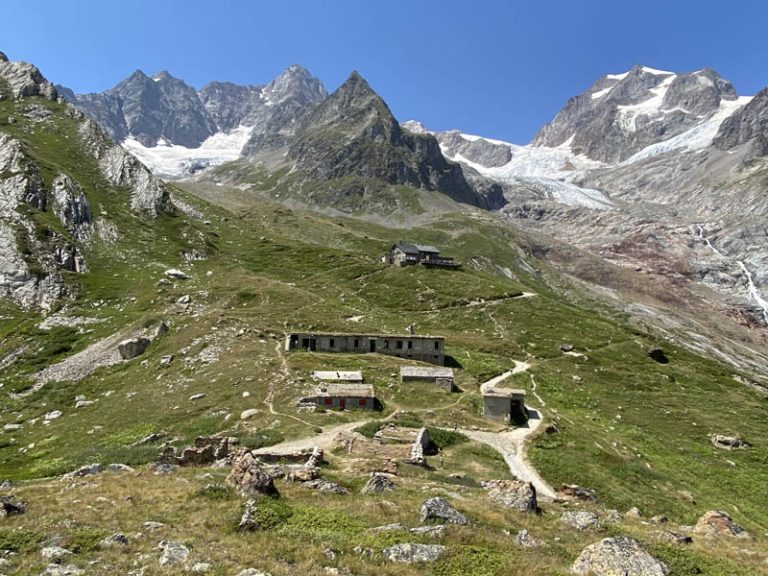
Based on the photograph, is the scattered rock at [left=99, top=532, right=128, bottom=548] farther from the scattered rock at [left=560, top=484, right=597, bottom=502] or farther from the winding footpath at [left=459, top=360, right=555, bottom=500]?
the scattered rock at [left=560, top=484, right=597, bottom=502]

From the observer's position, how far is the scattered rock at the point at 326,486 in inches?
1072

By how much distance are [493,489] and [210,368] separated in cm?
4419

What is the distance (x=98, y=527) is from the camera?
20.1 m

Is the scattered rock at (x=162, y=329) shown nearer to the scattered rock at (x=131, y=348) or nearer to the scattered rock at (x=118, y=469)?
the scattered rock at (x=131, y=348)

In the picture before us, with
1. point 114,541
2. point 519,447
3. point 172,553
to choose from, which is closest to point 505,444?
point 519,447

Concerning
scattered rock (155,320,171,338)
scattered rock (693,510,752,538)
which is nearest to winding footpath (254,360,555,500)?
scattered rock (693,510,752,538)

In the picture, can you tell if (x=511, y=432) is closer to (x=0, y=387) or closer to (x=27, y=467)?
(x=27, y=467)

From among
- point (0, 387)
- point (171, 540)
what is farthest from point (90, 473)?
point (0, 387)

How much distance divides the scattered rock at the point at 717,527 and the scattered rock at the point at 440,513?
15300mm

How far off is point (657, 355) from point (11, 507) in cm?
9664

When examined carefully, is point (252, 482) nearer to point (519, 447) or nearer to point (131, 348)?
point (519, 447)

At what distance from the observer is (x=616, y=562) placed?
18.3m

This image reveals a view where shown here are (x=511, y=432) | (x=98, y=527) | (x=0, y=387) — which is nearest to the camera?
(x=98, y=527)

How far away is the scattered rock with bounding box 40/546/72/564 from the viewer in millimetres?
16844
